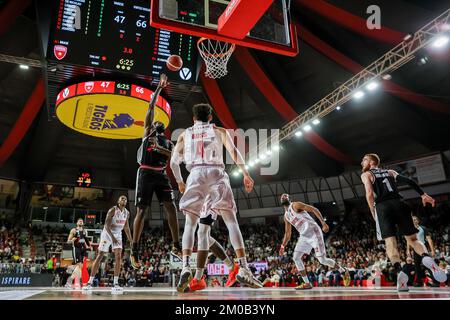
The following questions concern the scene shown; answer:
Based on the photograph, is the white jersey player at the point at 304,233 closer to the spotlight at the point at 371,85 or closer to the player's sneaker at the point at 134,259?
the player's sneaker at the point at 134,259

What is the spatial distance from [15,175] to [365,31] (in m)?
22.5

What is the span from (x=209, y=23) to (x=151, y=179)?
3.33 metres

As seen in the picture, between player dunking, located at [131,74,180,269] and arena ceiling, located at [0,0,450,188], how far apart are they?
10.0 metres

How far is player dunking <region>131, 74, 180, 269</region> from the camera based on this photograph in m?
5.58

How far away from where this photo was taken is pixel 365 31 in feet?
43.3

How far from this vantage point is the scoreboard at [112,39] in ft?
31.3

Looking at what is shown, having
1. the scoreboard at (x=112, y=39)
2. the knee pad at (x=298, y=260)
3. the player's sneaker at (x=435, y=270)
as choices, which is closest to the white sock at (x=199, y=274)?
the player's sneaker at (x=435, y=270)

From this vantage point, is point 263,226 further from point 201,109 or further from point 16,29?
point 201,109

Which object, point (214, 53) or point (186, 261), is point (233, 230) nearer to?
point (186, 261)

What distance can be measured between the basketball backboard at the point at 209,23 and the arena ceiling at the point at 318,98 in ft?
21.2

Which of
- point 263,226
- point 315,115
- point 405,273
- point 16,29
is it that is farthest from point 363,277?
point 16,29

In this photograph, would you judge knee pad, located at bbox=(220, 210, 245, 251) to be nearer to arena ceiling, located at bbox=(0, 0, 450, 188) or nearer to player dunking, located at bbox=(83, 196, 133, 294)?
player dunking, located at bbox=(83, 196, 133, 294)

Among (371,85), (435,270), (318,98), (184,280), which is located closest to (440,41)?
(371,85)
